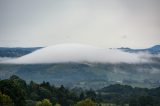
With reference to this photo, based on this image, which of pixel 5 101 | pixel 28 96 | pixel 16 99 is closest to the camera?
pixel 5 101

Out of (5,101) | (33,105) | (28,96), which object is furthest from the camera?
(28,96)

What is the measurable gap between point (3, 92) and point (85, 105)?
30151 mm

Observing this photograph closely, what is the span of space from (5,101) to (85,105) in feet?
101

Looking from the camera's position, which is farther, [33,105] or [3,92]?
[33,105]

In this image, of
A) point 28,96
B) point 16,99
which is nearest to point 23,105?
point 16,99

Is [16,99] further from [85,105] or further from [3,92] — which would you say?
[85,105]

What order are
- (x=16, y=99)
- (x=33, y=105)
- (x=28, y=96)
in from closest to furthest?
(x=16, y=99) → (x=33, y=105) → (x=28, y=96)

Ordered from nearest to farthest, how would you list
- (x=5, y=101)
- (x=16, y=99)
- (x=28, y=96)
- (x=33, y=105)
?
(x=5, y=101)
(x=16, y=99)
(x=33, y=105)
(x=28, y=96)

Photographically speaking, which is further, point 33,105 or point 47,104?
point 33,105

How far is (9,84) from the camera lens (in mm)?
161250

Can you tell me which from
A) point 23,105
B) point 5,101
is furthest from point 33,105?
point 5,101

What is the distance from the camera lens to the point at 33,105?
175000 mm

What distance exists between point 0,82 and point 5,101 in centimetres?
1839

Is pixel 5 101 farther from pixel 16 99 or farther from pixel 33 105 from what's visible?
pixel 33 105
